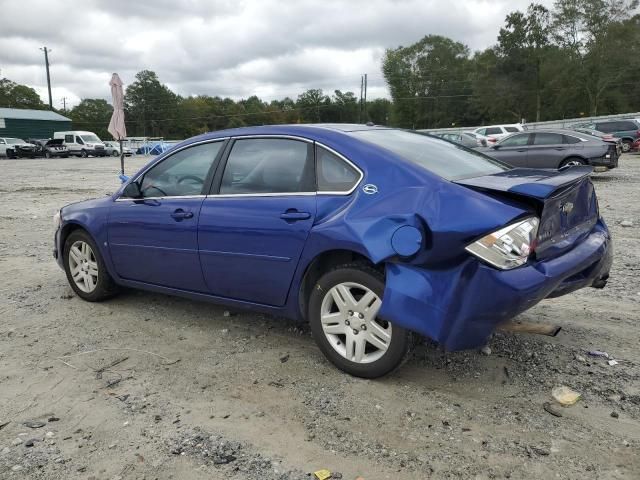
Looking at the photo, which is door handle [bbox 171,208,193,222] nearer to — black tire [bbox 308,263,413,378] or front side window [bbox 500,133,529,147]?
black tire [bbox 308,263,413,378]

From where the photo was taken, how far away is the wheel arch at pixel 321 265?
3395 mm

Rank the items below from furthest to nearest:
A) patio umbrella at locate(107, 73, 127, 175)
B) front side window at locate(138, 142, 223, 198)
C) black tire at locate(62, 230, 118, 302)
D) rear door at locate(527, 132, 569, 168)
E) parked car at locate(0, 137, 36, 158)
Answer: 1. parked car at locate(0, 137, 36, 158)
2. rear door at locate(527, 132, 569, 168)
3. patio umbrella at locate(107, 73, 127, 175)
4. black tire at locate(62, 230, 118, 302)
5. front side window at locate(138, 142, 223, 198)

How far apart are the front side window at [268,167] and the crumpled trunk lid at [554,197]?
1073 mm

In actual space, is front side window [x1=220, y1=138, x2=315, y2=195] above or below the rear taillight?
above

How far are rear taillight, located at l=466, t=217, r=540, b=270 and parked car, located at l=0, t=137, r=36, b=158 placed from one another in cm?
4582

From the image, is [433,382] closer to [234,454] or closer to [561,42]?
[234,454]

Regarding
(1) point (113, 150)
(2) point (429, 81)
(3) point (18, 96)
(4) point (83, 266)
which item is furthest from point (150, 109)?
(4) point (83, 266)

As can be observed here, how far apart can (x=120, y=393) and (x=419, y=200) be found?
85.9 inches

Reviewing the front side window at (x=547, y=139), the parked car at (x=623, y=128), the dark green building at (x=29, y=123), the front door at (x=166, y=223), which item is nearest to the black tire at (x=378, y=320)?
the front door at (x=166, y=223)

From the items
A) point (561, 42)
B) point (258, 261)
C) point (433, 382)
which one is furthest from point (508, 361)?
point (561, 42)

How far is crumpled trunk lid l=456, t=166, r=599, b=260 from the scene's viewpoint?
3.04m

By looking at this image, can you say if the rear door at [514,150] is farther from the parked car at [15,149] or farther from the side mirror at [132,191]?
the parked car at [15,149]

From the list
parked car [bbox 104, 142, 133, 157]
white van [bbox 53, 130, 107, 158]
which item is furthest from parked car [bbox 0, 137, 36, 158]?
parked car [bbox 104, 142, 133, 157]

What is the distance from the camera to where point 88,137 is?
45.4 meters
